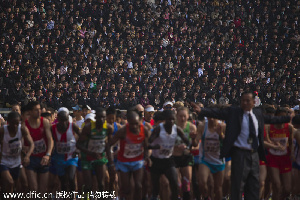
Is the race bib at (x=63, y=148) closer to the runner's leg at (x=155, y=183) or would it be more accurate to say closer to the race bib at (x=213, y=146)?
the runner's leg at (x=155, y=183)

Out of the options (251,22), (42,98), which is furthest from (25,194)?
(251,22)

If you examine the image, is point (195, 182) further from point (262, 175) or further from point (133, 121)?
point (133, 121)

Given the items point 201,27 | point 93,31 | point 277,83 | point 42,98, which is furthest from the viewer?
point 201,27

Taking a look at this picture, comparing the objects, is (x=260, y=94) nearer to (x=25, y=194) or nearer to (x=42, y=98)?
(x=42, y=98)

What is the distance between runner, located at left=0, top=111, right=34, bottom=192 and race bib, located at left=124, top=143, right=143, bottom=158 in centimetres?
169

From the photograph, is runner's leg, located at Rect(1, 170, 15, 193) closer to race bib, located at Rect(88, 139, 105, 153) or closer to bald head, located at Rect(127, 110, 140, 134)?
race bib, located at Rect(88, 139, 105, 153)

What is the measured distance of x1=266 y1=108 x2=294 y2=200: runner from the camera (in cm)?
841

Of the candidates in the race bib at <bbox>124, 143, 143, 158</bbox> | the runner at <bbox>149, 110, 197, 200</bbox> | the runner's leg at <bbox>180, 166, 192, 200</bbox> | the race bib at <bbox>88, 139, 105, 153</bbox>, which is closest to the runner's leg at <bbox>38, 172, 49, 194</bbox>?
the race bib at <bbox>88, 139, 105, 153</bbox>

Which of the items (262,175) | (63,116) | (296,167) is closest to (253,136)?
(262,175)

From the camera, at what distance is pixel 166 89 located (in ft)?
56.9

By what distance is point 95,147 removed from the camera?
823 cm

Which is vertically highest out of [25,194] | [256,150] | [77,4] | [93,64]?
[77,4]

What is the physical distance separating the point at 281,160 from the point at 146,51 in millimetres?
11053

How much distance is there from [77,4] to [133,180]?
41.7ft
